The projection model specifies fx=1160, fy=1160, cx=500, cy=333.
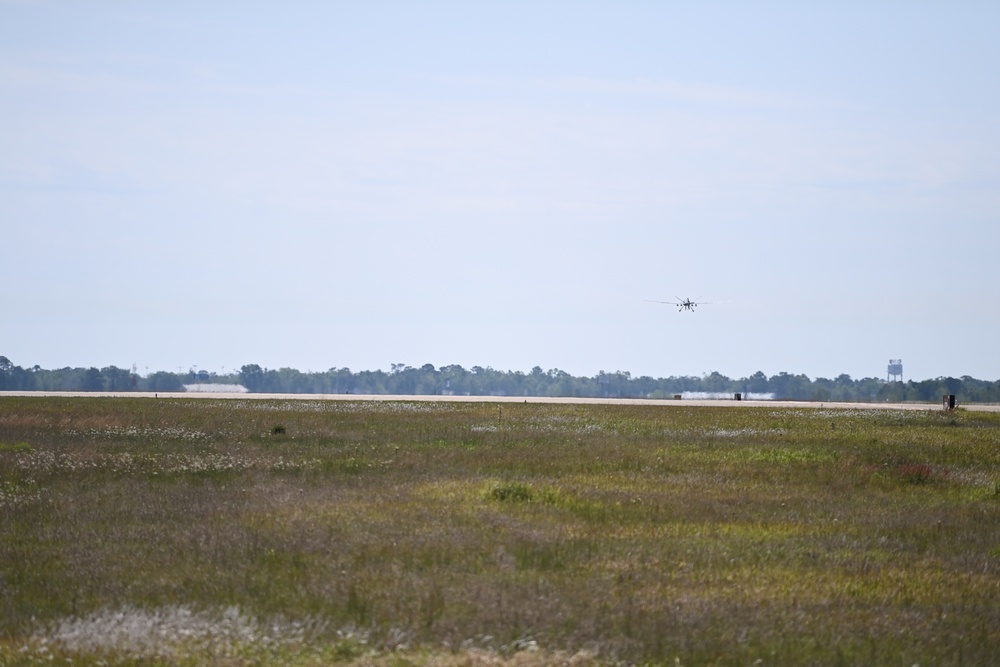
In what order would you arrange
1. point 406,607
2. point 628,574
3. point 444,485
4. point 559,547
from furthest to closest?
point 444,485
point 559,547
point 628,574
point 406,607

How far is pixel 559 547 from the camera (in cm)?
2066

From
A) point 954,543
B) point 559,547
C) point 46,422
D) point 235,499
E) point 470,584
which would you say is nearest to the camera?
point 470,584

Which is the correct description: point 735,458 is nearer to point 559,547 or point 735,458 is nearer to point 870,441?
point 870,441

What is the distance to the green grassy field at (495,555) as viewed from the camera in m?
14.6

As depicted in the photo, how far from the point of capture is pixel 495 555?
777 inches

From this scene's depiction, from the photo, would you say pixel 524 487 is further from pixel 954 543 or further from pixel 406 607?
pixel 406 607

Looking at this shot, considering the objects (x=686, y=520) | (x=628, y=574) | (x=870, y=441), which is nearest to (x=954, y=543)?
(x=686, y=520)

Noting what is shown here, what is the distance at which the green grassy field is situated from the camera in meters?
14.6

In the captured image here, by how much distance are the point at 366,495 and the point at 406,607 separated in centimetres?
1148

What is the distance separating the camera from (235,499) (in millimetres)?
27078

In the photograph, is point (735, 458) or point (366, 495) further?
point (735, 458)

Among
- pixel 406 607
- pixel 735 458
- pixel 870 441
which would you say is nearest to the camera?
pixel 406 607

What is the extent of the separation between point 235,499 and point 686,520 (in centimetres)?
1043

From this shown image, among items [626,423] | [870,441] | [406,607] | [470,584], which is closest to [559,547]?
[470,584]
